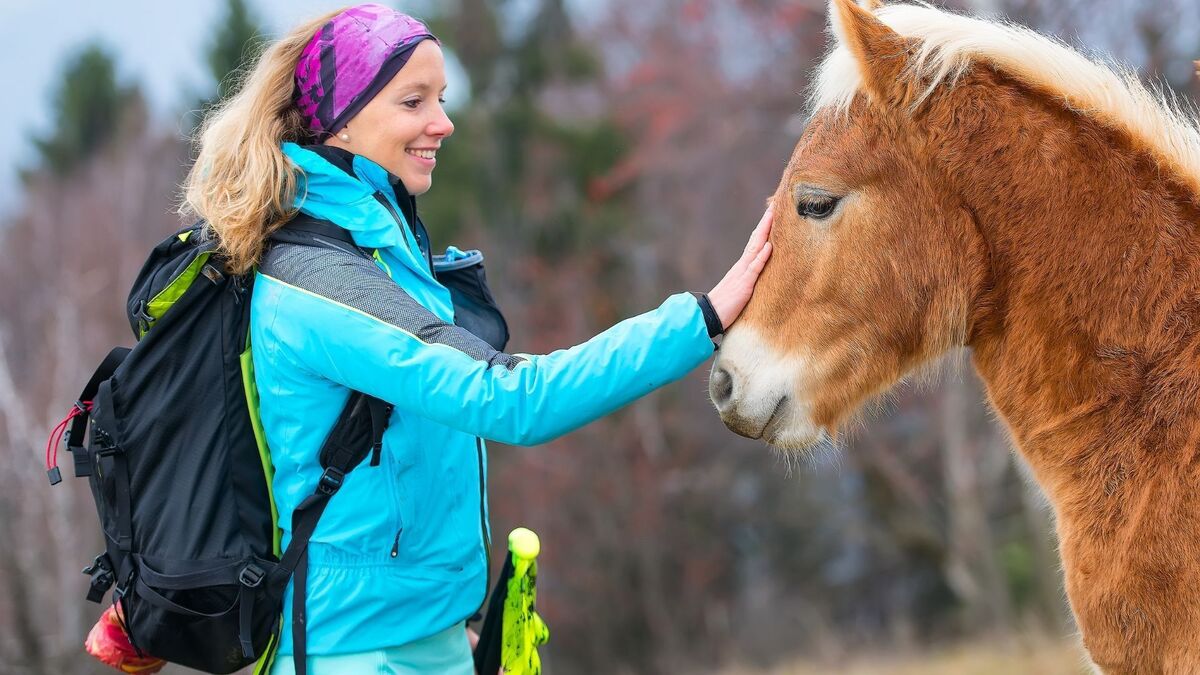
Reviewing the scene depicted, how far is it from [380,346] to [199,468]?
0.54 m

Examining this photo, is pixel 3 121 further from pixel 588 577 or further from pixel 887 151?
pixel 887 151

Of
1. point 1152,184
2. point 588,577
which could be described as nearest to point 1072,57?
point 1152,184

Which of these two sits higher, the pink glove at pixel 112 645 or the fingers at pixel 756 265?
the fingers at pixel 756 265

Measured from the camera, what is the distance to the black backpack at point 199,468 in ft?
7.91

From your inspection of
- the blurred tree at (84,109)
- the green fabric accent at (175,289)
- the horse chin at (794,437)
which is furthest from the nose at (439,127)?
the blurred tree at (84,109)

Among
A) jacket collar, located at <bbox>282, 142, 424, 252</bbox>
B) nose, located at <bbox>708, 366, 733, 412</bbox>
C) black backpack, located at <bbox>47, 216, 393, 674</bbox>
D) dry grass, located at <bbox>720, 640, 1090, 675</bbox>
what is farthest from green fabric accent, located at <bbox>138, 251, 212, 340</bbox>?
dry grass, located at <bbox>720, 640, 1090, 675</bbox>

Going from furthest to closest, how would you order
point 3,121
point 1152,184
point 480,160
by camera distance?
1. point 3,121
2. point 480,160
3. point 1152,184

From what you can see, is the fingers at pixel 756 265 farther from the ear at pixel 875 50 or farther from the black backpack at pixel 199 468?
the black backpack at pixel 199 468

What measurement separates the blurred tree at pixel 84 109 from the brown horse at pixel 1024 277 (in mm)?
30033

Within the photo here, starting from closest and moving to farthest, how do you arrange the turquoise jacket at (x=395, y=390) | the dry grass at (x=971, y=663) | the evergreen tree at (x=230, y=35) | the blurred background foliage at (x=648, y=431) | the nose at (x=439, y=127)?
1. the turquoise jacket at (x=395, y=390)
2. the nose at (x=439, y=127)
3. the dry grass at (x=971, y=663)
4. the blurred background foliage at (x=648, y=431)
5. the evergreen tree at (x=230, y=35)

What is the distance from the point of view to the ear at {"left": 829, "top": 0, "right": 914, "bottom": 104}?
2.50 metres

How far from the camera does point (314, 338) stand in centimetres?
235

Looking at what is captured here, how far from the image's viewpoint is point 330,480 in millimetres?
2402

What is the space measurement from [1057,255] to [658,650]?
16348 mm
